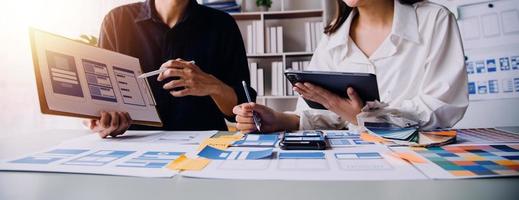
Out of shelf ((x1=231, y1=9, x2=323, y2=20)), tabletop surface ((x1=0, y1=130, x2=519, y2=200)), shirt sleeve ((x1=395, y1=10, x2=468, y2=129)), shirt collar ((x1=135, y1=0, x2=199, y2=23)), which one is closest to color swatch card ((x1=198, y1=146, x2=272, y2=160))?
tabletop surface ((x1=0, y1=130, x2=519, y2=200))

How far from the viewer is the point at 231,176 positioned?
483 millimetres

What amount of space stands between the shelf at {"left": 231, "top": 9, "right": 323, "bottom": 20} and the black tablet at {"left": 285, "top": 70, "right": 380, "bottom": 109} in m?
1.70

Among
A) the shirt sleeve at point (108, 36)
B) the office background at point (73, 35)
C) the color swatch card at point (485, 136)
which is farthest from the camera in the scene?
the office background at point (73, 35)

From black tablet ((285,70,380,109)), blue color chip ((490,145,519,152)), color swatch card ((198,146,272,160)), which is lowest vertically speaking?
blue color chip ((490,145,519,152))

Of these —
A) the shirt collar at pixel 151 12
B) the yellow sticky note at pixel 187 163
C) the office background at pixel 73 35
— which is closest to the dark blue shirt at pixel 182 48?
the shirt collar at pixel 151 12

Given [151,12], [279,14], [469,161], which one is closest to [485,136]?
[469,161]

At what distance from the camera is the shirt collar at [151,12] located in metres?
1.19

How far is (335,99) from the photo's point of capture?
0.88 meters

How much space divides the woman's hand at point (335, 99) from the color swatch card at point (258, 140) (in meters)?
0.14

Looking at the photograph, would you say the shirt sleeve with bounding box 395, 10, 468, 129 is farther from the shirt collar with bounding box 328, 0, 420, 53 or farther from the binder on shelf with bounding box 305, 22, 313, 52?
the binder on shelf with bounding box 305, 22, 313, 52

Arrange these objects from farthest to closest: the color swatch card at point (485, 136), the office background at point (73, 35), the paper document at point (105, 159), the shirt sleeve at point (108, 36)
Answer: the office background at point (73, 35) → the shirt sleeve at point (108, 36) → the color swatch card at point (485, 136) → the paper document at point (105, 159)

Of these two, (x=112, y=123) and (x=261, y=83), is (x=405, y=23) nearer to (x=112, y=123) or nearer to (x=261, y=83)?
(x=112, y=123)

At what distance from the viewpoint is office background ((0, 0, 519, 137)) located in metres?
1.55

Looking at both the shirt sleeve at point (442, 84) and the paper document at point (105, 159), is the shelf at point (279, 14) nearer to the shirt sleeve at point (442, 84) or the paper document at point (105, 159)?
the shirt sleeve at point (442, 84)
